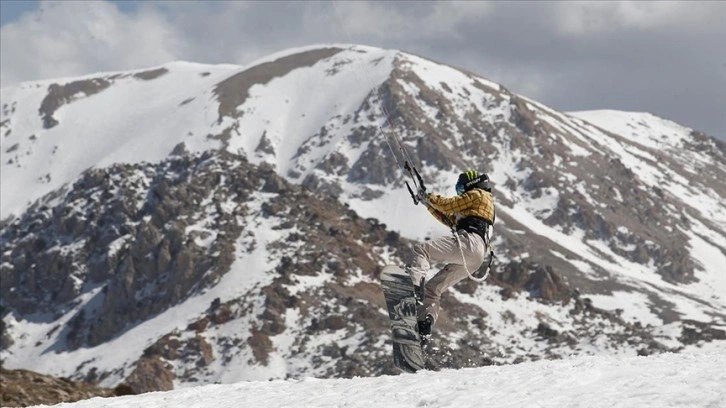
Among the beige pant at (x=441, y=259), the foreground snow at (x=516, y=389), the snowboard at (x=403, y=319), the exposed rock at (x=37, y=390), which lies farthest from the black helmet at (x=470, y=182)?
the exposed rock at (x=37, y=390)

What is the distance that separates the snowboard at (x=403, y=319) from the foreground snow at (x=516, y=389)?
1.02 metres

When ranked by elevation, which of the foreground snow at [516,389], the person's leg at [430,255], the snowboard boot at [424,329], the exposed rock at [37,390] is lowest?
the foreground snow at [516,389]

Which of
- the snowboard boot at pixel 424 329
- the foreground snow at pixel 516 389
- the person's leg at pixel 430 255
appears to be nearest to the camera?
the foreground snow at pixel 516 389

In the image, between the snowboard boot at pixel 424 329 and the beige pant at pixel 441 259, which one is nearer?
the snowboard boot at pixel 424 329

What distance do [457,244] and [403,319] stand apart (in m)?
1.92

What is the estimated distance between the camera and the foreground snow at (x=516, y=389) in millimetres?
12695

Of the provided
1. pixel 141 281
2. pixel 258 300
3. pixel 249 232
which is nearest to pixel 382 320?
pixel 258 300

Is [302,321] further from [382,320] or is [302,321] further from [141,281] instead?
[141,281]

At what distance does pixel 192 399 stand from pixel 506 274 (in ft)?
518

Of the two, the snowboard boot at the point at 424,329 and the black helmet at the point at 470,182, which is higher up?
the black helmet at the point at 470,182

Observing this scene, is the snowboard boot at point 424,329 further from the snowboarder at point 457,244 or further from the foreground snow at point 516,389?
the foreground snow at point 516,389

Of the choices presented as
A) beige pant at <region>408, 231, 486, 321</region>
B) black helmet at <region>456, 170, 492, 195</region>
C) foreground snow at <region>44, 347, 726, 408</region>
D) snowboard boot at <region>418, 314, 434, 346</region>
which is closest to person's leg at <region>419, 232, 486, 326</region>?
beige pant at <region>408, 231, 486, 321</region>

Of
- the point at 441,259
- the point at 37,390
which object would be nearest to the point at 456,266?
the point at 441,259

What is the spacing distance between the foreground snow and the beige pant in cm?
232
